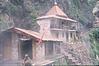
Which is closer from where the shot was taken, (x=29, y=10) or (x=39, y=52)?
(x=39, y=52)

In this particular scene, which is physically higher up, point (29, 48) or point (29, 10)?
point (29, 10)

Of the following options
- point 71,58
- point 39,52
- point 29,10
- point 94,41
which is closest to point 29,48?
point 39,52

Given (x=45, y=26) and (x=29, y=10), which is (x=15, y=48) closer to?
(x=45, y=26)

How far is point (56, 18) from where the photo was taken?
27.0 metres

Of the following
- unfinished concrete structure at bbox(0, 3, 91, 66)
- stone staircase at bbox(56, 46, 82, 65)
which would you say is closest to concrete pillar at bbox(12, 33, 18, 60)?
unfinished concrete structure at bbox(0, 3, 91, 66)

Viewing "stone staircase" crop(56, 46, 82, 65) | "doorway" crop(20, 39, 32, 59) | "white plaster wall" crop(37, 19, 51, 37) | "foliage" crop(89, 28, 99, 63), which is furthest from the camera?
"white plaster wall" crop(37, 19, 51, 37)

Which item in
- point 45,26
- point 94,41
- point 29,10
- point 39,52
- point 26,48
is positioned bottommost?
point 39,52

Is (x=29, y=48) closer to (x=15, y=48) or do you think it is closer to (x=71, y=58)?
(x=15, y=48)

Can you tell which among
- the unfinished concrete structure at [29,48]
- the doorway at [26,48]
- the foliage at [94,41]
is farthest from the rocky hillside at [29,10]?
the foliage at [94,41]

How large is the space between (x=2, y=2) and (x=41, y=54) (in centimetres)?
1123

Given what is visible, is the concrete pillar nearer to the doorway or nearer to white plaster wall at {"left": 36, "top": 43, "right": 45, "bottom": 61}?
the doorway

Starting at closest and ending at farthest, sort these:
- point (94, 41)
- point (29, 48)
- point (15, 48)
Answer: point (94, 41), point (15, 48), point (29, 48)

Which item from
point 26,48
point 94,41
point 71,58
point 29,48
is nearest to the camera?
point 94,41

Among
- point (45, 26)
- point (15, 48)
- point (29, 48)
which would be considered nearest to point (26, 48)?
point (29, 48)
